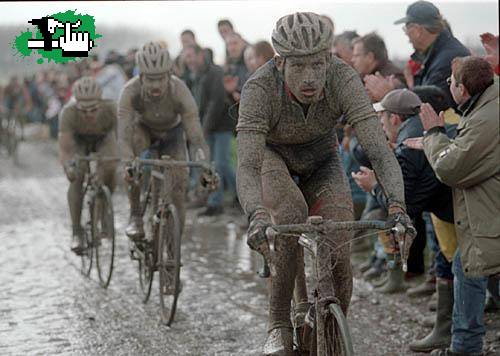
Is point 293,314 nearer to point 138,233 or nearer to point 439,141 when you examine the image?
point 439,141

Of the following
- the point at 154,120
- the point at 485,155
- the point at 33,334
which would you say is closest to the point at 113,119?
the point at 154,120

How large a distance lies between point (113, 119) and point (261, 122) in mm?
5162

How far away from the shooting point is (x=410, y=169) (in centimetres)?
641

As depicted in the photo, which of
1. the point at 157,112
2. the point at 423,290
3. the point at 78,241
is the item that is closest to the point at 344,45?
the point at 157,112

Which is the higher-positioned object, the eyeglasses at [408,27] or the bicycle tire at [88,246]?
the eyeglasses at [408,27]

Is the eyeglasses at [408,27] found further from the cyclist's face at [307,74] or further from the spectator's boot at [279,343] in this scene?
the spectator's boot at [279,343]

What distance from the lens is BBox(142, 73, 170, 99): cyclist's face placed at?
8.02m

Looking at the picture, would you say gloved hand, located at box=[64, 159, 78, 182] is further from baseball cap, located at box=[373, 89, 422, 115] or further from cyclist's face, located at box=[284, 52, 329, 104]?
cyclist's face, located at box=[284, 52, 329, 104]

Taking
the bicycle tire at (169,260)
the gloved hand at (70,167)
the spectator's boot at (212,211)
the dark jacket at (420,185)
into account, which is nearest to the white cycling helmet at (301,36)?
the dark jacket at (420,185)

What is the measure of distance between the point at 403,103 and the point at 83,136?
4189mm

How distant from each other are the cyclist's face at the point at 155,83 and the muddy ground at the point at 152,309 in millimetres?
1877

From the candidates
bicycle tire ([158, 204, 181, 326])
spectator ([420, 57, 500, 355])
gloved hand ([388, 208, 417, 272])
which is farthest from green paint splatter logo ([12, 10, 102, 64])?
gloved hand ([388, 208, 417, 272])

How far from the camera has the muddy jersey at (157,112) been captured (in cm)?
809

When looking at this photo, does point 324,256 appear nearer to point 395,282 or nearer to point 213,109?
point 395,282
